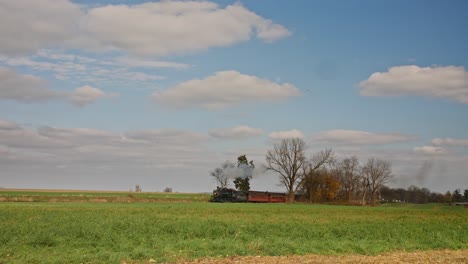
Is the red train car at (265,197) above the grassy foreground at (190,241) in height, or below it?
above

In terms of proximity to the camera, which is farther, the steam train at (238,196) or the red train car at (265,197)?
the red train car at (265,197)

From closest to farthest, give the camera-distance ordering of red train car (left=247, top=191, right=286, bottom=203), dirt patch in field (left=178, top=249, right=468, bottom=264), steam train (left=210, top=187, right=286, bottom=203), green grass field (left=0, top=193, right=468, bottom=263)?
dirt patch in field (left=178, top=249, right=468, bottom=264) → green grass field (left=0, top=193, right=468, bottom=263) → steam train (left=210, top=187, right=286, bottom=203) → red train car (left=247, top=191, right=286, bottom=203)

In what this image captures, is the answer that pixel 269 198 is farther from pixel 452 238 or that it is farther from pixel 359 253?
pixel 359 253

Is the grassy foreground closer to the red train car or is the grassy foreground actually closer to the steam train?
the steam train

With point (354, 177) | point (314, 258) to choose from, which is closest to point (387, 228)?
Result: point (314, 258)

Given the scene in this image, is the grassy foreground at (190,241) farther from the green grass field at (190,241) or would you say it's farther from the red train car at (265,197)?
the red train car at (265,197)

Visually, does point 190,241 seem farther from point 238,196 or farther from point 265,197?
point 265,197

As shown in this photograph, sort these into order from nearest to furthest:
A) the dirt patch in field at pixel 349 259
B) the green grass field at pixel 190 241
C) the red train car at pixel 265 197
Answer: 1. the dirt patch in field at pixel 349 259
2. the green grass field at pixel 190 241
3. the red train car at pixel 265 197

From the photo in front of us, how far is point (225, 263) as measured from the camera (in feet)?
61.5

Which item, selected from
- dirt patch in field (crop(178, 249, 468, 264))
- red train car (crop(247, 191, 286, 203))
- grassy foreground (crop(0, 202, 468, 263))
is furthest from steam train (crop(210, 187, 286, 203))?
dirt patch in field (crop(178, 249, 468, 264))

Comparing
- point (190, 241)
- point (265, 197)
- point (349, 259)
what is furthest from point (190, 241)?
point (265, 197)

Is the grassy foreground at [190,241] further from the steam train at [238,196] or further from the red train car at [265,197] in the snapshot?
the red train car at [265,197]

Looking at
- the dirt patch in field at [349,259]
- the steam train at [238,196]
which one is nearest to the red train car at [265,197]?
the steam train at [238,196]

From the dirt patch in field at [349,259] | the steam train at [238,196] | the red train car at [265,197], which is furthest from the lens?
the red train car at [265,197]
